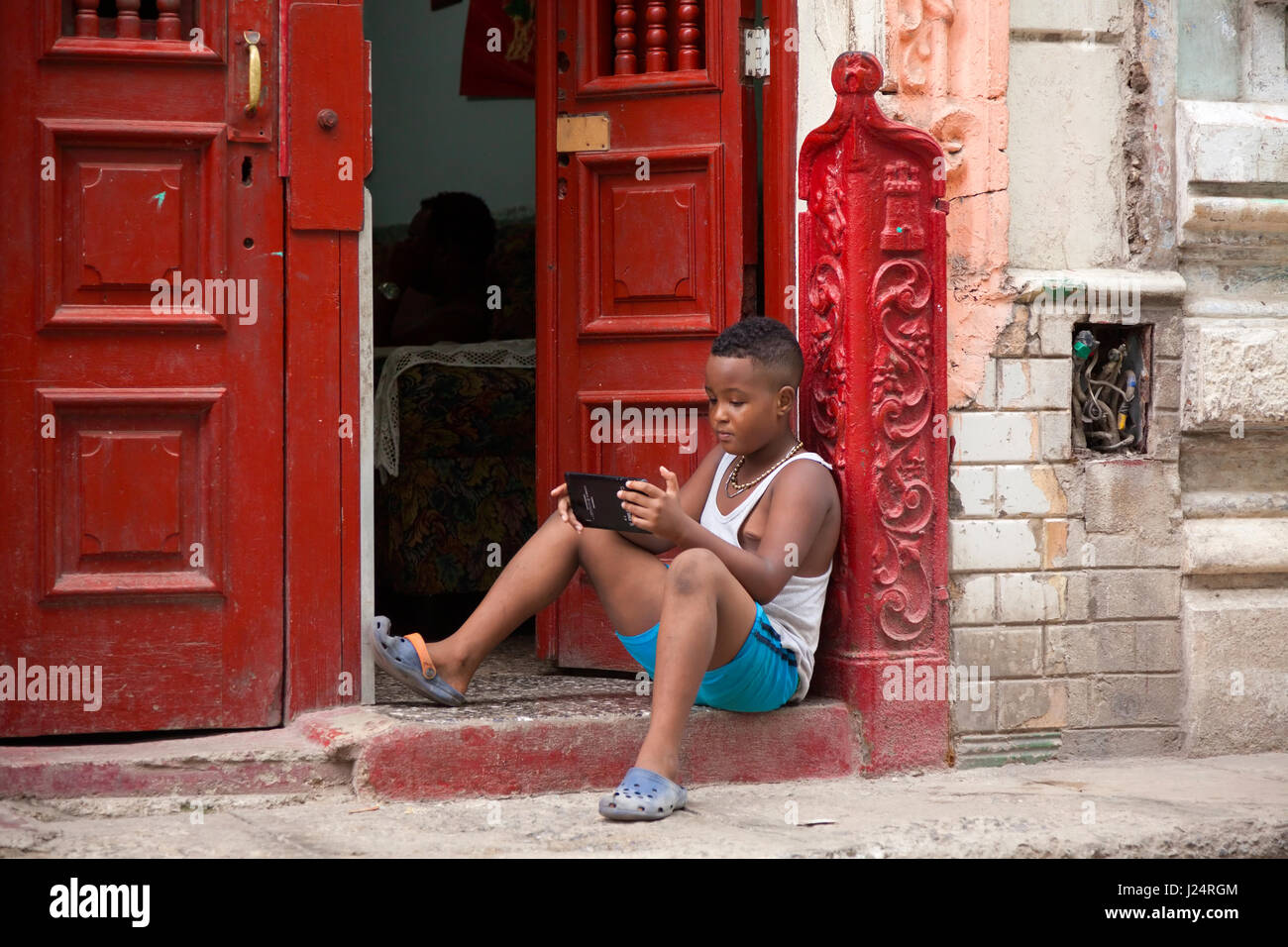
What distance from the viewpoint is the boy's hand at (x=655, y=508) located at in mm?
3672

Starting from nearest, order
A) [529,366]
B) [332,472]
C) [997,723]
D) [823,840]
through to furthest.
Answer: [823,840], [332,472], [997,723], [529,366]

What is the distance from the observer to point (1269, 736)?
4.64 meters

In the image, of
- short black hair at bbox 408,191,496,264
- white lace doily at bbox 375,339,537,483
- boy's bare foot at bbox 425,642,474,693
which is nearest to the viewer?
boy's bare foot at bbox 425,642,474,693

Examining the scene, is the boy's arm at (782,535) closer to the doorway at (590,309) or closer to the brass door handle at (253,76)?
the doorway at (590,309)

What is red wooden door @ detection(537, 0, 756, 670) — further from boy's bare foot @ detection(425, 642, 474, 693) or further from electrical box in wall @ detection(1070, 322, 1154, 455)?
electrical box in wall @ detection(1070, 322, 1154, 455)

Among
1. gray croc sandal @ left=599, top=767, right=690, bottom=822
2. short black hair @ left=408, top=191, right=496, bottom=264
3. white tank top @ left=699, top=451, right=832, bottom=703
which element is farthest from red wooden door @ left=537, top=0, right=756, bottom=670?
short black hair @ left=408, top=191, right=496, bottom=264

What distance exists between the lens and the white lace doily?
551 cm

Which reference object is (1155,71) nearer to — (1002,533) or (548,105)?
(1002,533)

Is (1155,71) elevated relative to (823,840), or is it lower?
elevated

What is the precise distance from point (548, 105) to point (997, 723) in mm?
2411

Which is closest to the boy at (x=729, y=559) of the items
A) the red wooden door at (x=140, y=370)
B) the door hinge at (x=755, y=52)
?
the red wooden door at (x=140, y=370)

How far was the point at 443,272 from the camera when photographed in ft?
22.5

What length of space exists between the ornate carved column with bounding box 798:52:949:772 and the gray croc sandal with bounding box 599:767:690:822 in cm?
88

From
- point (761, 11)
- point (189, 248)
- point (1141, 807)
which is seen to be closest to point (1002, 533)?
point (1141, 807)
